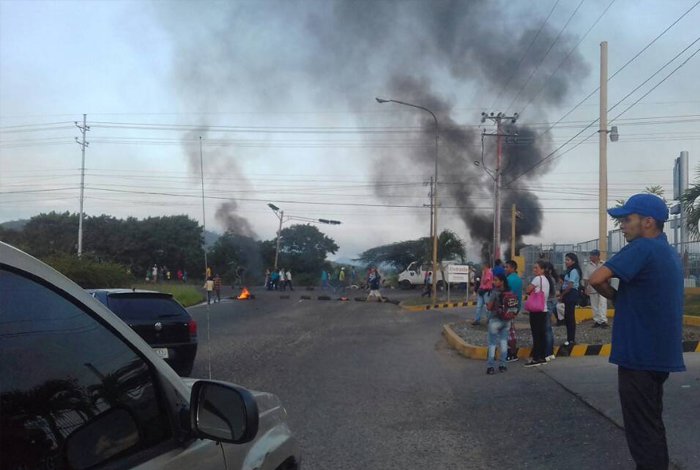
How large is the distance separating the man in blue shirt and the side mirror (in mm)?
2032

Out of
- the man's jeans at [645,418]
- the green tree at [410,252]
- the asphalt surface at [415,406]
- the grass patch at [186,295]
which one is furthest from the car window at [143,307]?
the green tree at [410,252]

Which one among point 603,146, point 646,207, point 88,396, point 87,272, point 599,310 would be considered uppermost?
point 603,146

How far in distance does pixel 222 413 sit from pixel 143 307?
7212mm

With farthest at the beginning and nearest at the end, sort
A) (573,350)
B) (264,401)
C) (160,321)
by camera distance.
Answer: (573,350)
(160,321)
(264,401)

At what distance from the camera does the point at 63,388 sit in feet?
5.82

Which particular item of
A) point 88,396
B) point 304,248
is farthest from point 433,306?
point 304,248

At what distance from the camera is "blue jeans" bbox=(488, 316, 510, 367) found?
9734 millimetres

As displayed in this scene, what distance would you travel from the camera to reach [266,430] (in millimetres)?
2756

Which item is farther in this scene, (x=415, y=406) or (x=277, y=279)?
(x=277, y=279)

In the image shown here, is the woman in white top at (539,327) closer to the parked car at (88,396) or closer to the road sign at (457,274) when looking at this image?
the parked car at (88,396)

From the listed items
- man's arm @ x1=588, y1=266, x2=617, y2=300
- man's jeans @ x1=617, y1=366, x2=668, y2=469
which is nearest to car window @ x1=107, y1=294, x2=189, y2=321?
man's arm @ x1=588, y1=266, x2=617, y2=300

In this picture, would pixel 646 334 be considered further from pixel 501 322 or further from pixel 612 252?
pixel 612 252

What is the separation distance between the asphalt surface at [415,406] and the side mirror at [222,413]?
2504 mm

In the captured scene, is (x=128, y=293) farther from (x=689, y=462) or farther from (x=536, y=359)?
(x=689, y=462)
